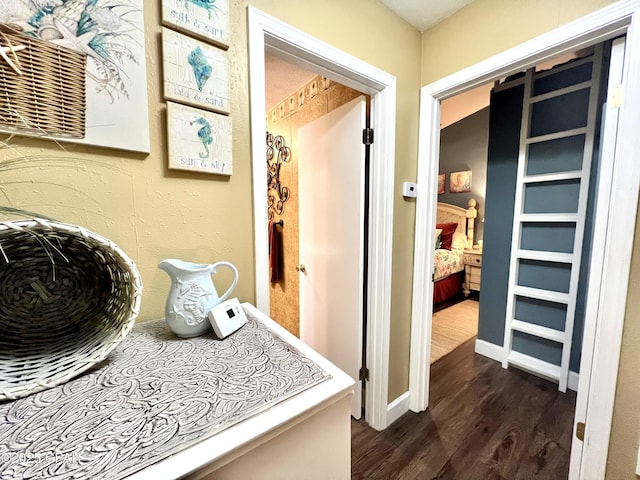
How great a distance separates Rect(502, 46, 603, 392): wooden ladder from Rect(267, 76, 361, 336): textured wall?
5.22 feet

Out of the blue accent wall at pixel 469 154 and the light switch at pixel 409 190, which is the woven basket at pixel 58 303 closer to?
the light switch at pixel 409 190

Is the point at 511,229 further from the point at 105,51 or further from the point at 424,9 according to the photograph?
the point at 105,51

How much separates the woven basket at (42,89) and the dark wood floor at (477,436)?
5.82 ft

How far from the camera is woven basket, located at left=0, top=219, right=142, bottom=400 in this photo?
492 millimetres

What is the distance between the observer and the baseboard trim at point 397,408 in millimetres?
1573

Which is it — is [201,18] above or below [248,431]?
above

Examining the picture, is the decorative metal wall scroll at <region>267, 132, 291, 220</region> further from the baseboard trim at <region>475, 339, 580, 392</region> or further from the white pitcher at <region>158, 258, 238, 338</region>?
the baseboard trim at <region>475, 339, 580, 392</region>

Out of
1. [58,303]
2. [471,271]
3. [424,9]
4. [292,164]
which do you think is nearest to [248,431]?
[58,303]

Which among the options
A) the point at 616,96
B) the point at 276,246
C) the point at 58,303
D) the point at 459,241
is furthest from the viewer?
the point at 459,241

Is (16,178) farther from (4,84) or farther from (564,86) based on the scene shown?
(564,86)

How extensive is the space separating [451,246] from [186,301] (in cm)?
447

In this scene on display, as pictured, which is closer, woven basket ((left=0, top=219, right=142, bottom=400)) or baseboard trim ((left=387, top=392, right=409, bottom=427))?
woven basket ((left=0, top=219, right=142, bottom=400))

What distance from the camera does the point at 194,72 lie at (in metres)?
0.82

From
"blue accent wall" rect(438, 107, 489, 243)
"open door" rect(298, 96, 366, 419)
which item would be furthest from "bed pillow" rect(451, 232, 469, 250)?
"open door" rect(298, 96, 366, 419)
